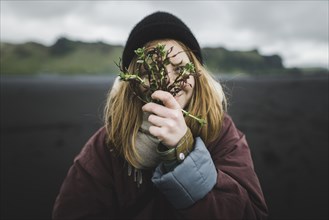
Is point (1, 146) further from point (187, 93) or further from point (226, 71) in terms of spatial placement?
point (226, 71)

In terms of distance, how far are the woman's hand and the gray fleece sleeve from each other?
197 mm

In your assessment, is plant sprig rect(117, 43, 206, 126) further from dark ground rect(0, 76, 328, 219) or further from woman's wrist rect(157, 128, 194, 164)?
dark ground rect(0, 76, 328, 219)


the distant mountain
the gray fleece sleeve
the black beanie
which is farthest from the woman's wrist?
the distant mountain

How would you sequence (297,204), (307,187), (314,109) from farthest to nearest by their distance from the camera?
(314,109)
(307,187)
(297,204)

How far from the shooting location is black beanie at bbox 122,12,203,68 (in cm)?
245

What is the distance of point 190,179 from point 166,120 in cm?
42

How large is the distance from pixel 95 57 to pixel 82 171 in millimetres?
179912

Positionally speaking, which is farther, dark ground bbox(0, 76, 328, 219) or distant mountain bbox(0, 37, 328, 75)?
distant mountain bbox(0, 37, 328, 75)

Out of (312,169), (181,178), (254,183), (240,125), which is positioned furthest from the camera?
(240,125)

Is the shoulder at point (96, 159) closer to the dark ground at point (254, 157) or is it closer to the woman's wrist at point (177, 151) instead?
the woman's wrist at point (177, 151)

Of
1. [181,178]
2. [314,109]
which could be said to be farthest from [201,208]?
[314,109]

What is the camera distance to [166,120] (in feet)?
5.82

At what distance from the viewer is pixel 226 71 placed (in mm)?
168875

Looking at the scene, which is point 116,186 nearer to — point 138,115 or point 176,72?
point 138,115
